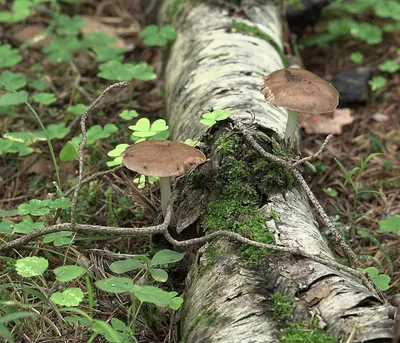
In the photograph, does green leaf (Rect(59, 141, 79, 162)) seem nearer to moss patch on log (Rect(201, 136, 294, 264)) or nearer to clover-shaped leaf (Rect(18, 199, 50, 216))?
clover-shaped leaf (Rect(18, 199, 50, 216))

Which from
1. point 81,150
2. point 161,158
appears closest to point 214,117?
point 161,158

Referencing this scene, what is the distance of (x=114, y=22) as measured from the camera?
5.94 meters

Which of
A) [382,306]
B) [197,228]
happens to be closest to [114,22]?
[197,228]

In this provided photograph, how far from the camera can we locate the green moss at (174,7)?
479 centimetres

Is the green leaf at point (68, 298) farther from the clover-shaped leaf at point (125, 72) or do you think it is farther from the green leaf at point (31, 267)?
the clover-shaped leaf at point (125, 72)

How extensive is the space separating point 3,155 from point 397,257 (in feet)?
8.94

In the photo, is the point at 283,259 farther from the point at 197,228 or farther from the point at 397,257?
the point at 397,257

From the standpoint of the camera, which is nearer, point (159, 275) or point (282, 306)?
point (282, 306)

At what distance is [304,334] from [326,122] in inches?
116

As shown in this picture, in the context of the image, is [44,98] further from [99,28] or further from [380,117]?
[380,117]

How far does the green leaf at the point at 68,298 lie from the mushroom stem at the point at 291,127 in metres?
1.30

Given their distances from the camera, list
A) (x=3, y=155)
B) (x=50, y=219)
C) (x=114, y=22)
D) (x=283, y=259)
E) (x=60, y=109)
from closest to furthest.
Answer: (x=283, y=259)
(x=50, y=219)
(x=3, y=155)
(x=60, y=109)
(x=114, y=22)

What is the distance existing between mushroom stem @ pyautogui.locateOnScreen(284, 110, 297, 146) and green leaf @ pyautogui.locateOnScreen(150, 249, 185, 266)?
86 cm

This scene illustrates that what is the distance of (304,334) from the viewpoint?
1897 millimetres
